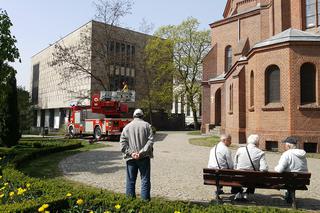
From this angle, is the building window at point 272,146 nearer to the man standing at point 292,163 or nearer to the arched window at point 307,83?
the arched window at point 307,83

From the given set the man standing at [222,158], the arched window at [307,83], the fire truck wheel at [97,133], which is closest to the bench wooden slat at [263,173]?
the man standing at [222,158]

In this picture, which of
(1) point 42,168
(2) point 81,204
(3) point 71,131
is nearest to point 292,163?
(2) point 81,204

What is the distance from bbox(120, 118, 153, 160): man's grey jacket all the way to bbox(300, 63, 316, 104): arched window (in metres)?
13.2

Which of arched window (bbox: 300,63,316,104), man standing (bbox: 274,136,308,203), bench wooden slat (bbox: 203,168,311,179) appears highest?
arched window (bbox: 300,63,316,104)

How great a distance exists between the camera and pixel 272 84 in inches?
701

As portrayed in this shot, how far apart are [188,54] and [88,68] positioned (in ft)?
54.2

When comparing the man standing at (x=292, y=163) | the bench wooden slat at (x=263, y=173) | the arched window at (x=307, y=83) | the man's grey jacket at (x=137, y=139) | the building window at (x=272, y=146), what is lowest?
the building window at (x=272, y=146)

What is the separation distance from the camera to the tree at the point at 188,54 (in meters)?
44.9

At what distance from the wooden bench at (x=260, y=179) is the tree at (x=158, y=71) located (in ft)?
119

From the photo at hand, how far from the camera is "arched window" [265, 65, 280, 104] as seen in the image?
57.8 ft

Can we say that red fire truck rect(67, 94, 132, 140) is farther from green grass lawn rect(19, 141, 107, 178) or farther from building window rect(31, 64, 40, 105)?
building window rect(31, 64, 40, 105)

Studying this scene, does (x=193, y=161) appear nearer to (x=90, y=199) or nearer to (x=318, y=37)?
(x=90, y=199)

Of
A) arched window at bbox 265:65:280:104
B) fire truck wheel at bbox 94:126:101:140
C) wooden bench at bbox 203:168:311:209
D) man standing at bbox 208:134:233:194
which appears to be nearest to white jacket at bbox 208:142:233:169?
man standing at bbox 208:134:233:194

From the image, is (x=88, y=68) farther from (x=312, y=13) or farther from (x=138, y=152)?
(x=138, y=152)
